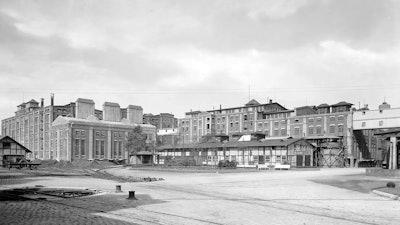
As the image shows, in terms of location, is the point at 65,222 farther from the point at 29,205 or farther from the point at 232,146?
the point at 232,146

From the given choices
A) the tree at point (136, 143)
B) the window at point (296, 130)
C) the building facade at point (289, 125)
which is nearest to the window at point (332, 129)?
the building facade at point (289, 125)

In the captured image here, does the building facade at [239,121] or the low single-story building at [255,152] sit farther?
the building facade at [239,121]

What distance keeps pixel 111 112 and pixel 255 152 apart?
59031 mm

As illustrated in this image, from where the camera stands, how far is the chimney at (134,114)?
124750 mm

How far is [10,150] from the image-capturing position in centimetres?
7869

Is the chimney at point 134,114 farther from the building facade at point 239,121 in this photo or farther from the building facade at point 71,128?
the building facade at point 239,121

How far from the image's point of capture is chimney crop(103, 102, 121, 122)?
118m

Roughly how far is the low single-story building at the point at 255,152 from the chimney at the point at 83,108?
38449mm

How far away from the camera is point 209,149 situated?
273ft

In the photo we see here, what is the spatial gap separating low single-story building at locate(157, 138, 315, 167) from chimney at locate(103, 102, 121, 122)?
124ft

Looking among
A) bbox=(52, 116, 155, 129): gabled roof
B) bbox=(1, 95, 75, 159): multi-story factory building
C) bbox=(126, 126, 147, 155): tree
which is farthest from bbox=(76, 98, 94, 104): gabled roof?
bbox=(126, 126, 147, 155): tree

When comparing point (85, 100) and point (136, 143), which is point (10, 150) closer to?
point (136, 143)

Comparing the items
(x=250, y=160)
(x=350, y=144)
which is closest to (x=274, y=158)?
(x=250, y=160)

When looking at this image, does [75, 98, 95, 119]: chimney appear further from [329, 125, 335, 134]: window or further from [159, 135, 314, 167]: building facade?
[329, 125, 335, 134]: window
